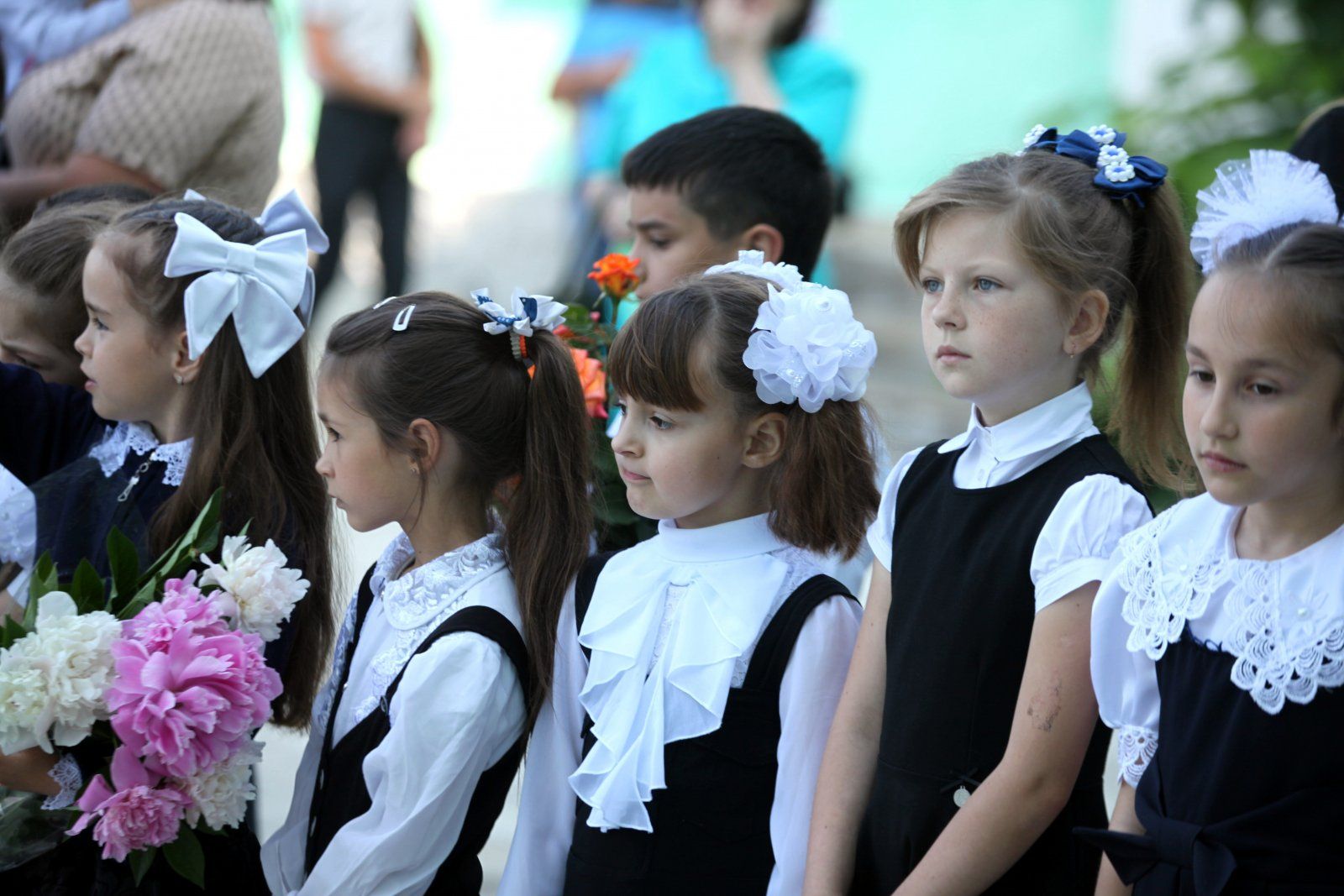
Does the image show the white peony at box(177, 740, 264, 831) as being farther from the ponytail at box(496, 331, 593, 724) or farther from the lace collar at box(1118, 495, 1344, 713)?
the lace collar at box(1118, 495, 1344, 713)

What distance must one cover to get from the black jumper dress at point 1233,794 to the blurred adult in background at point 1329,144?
5.12ft

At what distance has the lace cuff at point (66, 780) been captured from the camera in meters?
2.31

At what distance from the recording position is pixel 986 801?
205 cm

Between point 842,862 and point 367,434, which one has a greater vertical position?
point 367,434

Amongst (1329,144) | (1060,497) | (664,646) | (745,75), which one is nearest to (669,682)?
(664,646)

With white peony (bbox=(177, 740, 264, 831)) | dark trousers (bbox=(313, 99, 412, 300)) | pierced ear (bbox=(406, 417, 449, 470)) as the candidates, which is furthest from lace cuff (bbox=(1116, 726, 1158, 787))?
dark trousers (bbox=(313, 99, 412, 300))

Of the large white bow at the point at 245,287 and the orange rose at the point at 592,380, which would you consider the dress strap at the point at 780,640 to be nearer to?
the orange rose at the point at 592,380

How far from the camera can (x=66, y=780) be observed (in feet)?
7.57

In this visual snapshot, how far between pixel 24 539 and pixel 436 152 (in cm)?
898

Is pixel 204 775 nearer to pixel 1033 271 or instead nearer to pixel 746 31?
pixel 1033 271

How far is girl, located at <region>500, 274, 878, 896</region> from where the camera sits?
2.26 m

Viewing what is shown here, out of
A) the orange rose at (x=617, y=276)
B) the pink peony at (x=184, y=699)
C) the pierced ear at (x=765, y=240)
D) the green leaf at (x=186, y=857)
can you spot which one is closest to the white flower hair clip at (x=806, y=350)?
the orange rose at (x=617, y=276)

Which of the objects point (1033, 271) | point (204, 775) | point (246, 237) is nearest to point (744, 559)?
point (1033, 271)

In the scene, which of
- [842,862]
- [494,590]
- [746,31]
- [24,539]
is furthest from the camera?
[746,31]
